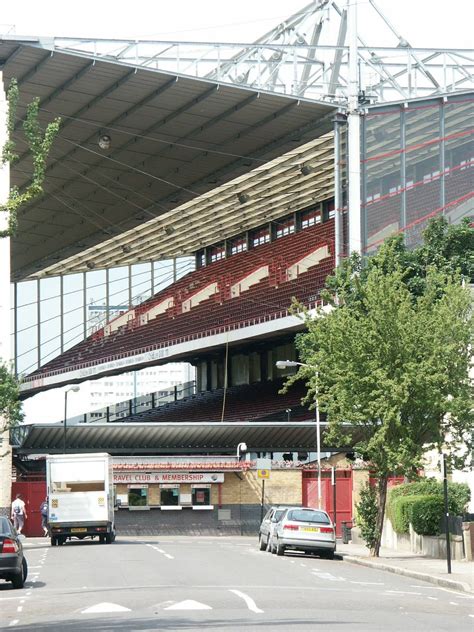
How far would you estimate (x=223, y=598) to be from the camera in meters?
20.7

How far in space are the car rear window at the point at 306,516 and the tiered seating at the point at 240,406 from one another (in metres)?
31.3

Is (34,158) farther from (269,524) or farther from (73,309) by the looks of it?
(73,309)

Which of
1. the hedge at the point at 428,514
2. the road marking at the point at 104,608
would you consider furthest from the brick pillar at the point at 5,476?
the road marking at the point at 104,608

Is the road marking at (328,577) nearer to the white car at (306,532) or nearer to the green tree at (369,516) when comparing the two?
the white car at (306,532)

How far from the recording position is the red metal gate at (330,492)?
6066 centimetres

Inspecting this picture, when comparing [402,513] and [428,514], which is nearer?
[428,514]

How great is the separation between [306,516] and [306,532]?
1.47 ft

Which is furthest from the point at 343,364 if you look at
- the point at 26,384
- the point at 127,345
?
the point at 26,384

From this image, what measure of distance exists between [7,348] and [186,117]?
1375cm

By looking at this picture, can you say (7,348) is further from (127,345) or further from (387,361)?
(127,345)

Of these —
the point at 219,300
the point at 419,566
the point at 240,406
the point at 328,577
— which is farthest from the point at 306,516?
the point at 219,300

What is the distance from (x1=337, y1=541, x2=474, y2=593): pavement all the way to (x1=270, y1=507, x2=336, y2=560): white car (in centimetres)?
86

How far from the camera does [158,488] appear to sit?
6256 cm

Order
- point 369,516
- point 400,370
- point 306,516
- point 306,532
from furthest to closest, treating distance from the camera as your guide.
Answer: point 369,516 < point 306,516 < point 306,532 < point 400,370
